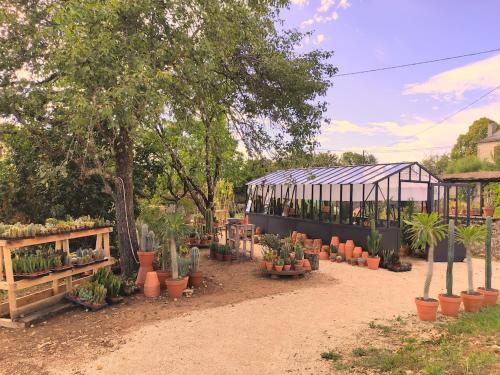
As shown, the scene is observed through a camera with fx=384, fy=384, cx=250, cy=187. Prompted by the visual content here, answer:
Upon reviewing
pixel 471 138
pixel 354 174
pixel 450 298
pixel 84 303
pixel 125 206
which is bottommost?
pixel 84 303

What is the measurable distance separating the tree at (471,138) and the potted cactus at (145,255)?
45.0 meters

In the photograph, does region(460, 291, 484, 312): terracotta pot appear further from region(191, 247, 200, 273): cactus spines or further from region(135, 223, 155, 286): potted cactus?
region(135, 223, 155, 286): potted cactus

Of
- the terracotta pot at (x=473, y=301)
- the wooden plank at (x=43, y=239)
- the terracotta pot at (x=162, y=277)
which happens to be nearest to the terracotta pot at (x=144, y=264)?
the terracotta pot at (x=162, y=277)

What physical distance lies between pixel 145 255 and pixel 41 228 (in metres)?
1.96

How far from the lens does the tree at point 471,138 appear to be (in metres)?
44.0

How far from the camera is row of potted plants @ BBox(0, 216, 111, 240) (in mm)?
5508

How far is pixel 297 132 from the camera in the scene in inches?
309

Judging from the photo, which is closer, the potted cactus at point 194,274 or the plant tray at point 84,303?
the plant tray at point 84,303

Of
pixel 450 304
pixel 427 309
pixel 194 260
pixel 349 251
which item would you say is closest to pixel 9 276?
pixel 194 260

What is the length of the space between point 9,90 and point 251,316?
5192 mm

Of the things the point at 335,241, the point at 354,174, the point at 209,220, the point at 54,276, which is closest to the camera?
the point at 54,276

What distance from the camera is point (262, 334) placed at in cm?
507

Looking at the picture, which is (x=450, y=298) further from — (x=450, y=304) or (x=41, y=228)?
(x=41, y=228)

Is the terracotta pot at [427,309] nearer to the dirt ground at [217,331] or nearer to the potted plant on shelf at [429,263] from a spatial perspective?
the potted plant on shelf at [429,263]
